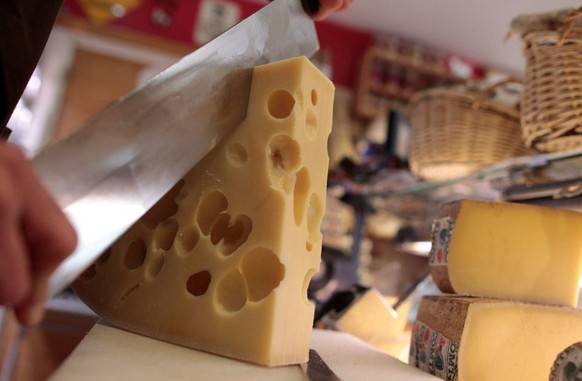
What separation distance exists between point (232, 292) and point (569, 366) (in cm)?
44

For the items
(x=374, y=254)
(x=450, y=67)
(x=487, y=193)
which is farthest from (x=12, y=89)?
(x=450, y=67)

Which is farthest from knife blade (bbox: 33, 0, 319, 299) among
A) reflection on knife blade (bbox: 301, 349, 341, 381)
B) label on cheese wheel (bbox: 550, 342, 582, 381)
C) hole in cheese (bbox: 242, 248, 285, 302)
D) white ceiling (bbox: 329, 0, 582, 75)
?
white ceiling (bbox: 329, 0, 582, 75)

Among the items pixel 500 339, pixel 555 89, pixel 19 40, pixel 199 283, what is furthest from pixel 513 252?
pixel 19 40

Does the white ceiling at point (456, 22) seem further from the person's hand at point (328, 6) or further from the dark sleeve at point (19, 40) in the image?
the dark sleeve at point (19, 40)

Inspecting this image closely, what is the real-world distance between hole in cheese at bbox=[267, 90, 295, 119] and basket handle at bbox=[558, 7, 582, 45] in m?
0.48

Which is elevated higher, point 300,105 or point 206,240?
point 300,105

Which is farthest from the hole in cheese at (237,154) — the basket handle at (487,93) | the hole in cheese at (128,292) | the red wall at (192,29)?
the red wall at (192,29)

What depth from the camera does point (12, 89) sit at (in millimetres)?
637

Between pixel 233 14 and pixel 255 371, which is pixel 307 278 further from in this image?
pixel 233 14

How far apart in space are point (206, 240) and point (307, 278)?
0.15 meters

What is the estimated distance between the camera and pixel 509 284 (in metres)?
0.83

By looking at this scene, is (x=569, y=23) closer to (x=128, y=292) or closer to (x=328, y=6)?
(x=328, y=6)

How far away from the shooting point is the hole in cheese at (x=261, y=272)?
67cm

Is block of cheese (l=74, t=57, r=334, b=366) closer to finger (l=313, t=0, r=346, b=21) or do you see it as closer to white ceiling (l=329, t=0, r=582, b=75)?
finger (l=313, t=0, r=346, b=21)
